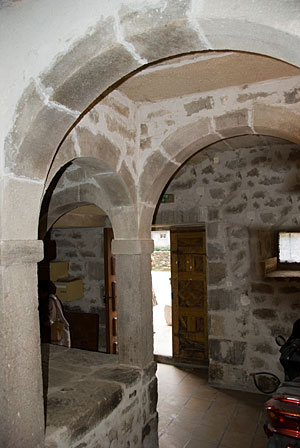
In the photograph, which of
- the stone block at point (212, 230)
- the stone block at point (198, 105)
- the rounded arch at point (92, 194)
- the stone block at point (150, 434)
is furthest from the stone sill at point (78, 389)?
the stone block at point (212, 230)

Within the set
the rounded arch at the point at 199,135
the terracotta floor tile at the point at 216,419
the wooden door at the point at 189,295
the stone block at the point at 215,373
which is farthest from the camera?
the wooden door at the point at 189,295

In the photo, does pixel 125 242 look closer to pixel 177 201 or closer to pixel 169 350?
pixel 177 201

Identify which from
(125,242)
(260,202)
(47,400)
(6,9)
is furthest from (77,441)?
(260,202)

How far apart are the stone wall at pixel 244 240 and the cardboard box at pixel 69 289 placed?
7.97 feet

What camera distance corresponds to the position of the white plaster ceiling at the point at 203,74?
6.71 ft

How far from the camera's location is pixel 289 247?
14.8 feet

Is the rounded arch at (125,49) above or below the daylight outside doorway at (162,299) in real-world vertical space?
above

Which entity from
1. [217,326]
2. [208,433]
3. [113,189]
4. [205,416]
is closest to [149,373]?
[208,433]

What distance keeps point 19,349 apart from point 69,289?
4353 mm

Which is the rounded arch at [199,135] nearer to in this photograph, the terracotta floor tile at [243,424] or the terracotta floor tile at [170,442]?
the terracotta floor tile at [170,442]

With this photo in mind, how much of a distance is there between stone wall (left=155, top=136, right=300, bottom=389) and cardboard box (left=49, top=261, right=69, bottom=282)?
8.55 ft

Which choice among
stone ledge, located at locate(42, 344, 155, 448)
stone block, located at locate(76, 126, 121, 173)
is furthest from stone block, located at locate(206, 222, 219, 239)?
stone block, located at locate(76, 126, 121, 173)

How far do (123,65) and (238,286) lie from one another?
3572 mm

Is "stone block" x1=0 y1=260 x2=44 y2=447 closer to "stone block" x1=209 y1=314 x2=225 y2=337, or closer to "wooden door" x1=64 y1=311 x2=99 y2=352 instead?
"stone block" x1=209 y1=314 x2=225 y2=337
